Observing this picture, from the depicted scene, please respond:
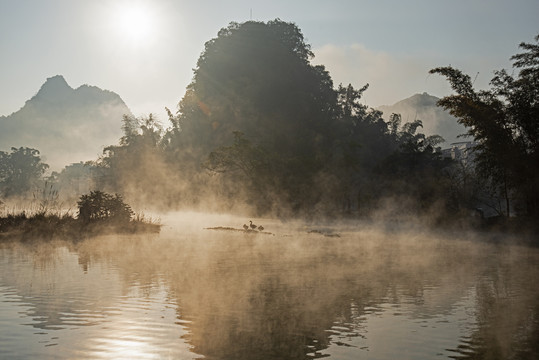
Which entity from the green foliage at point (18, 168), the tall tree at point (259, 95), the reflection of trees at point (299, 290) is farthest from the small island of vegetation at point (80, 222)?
the green foliage at point (18, 168)

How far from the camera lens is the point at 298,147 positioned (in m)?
54.4

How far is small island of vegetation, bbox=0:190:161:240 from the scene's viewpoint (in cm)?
1877

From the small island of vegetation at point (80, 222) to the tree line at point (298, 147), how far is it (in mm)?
10338

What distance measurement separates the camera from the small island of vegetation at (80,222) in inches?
739

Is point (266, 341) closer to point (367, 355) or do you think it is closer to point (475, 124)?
point (367, 355)

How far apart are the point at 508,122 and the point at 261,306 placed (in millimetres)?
22644

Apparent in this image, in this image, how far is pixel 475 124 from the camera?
2648cm

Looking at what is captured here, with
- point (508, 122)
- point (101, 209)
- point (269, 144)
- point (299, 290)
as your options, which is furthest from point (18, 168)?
point (299, 290)

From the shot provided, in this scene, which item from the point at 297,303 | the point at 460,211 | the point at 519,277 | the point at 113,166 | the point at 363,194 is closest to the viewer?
the point at 297,303

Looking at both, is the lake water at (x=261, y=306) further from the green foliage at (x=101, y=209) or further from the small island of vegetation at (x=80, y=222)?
the green foliage at (x=101, y=209)

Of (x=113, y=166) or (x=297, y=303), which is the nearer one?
(x=297, y=303)

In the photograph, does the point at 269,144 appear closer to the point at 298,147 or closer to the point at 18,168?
the point at 298,147

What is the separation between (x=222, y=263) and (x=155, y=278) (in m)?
2.92

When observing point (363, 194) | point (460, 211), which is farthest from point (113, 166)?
point (460, 211)
